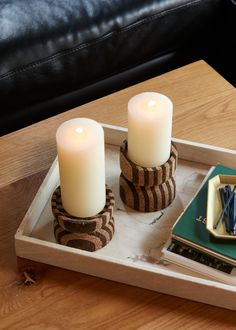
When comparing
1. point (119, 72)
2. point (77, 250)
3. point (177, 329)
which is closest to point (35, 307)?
point (77, 250)

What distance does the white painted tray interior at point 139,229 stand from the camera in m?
0.92

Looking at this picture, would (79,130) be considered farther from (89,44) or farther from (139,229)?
(89,44)

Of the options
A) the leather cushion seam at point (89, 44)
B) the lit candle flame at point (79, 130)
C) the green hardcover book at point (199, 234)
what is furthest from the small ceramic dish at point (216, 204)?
the leather cushion seam at point (89, 44)

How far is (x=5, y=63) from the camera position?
1.40 meters

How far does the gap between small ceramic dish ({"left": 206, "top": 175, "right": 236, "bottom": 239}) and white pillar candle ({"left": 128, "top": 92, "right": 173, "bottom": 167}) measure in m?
0.10

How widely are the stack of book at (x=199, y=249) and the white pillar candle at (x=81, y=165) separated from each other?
0.42ft

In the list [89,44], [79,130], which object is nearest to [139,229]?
[79,130]

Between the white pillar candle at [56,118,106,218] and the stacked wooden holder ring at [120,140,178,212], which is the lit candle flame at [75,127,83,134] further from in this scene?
the stacked wooden holder ring at [120,140,178,212]

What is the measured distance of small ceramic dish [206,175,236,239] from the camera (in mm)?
885

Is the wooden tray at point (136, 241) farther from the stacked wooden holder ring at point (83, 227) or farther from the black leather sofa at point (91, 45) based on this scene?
the black leather sofa at point (91, 45)

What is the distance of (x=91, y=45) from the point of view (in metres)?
1.50

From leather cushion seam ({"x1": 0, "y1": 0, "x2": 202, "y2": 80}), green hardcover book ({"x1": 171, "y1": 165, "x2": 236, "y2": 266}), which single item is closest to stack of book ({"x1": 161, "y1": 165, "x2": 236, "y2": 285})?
green hardcover book ({"x1": 171, "y1": 165, "x2": 236, "y2": 266})

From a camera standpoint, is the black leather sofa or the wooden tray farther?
the black leather sofa

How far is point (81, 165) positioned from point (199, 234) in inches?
8.3
